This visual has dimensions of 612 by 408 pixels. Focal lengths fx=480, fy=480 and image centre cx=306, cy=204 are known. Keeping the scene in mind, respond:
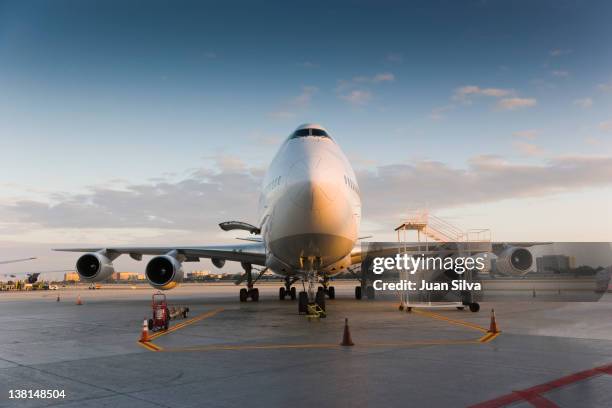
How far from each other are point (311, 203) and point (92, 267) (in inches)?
606

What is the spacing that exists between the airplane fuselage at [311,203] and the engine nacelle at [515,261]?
941 cm

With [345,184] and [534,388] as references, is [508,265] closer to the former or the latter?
[345,184]

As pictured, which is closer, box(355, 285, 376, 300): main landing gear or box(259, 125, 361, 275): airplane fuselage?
box(259, 125, 361, 275): airplane fuselage

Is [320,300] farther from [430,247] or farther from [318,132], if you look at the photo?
[430,247]

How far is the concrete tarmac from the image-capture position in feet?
19.1

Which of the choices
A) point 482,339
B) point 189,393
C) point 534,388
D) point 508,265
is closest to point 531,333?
point 482,339

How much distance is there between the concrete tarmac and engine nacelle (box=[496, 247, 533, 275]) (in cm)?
881

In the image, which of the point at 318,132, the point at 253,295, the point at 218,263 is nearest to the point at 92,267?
the point at 218,263

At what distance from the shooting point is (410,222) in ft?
71.3

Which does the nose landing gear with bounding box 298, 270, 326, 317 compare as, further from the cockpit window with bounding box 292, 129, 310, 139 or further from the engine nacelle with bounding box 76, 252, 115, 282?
the engine nacelle with bounding box 76, 252, 115, 282

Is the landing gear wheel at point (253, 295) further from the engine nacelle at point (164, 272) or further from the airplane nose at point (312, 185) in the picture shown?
the airplane nose at point (312, 185)

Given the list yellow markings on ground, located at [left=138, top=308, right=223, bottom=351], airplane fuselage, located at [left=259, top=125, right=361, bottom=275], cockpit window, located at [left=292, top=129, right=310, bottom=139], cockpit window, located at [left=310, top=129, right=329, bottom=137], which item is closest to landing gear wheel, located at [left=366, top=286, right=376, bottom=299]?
airplane fuselage, located at [left=259, top=125, right=361, bottom=275]

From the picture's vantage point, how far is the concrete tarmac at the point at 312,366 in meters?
5.82

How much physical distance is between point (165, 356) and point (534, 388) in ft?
20.3
